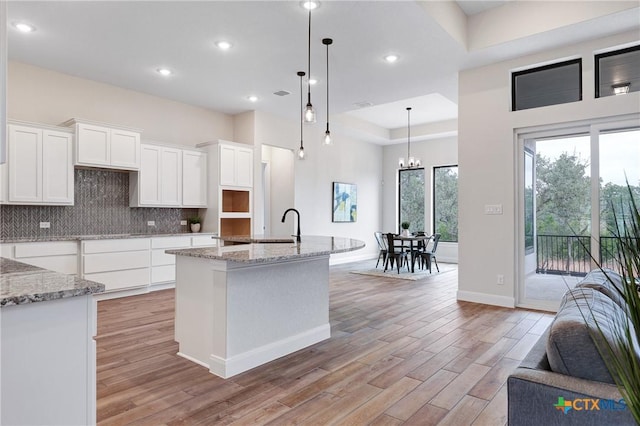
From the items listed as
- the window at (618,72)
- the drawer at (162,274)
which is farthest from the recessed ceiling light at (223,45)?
the window at (618,72)

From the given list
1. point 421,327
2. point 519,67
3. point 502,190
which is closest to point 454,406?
point 421,327

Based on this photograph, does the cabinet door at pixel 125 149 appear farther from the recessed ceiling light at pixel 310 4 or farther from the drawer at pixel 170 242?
the recessed ceiling light at pixel 310 4

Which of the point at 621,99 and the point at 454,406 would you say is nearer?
the point at 454,406

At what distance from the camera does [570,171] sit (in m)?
4.54

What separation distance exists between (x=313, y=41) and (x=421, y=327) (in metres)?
3.39

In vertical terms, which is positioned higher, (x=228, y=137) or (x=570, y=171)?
(x=228, y=137)

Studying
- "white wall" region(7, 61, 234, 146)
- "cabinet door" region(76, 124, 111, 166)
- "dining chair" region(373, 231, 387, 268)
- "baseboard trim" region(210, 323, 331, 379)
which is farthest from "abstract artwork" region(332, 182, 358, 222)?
"baseboard trim" region(210, 323, 331, 379)

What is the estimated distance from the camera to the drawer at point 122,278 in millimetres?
5062

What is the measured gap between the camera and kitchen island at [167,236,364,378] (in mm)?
2729

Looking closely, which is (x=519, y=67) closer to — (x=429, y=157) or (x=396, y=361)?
(x=396, y=361)

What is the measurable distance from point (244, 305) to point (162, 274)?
3491 millimetres

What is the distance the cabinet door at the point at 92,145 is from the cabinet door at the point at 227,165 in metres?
1.75

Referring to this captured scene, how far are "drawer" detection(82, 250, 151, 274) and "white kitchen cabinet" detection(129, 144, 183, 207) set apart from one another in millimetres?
826

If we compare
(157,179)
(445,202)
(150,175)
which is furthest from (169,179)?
(445,202)
